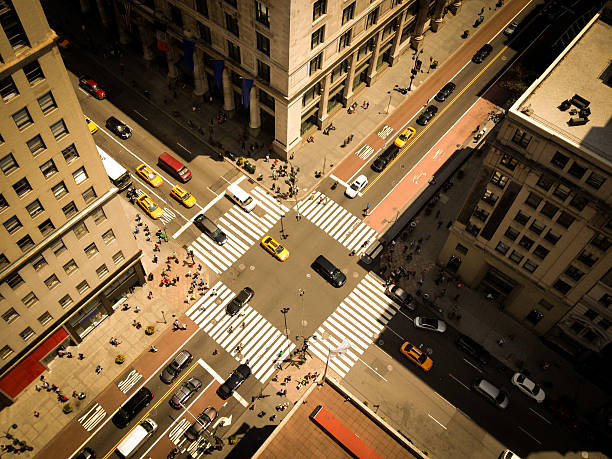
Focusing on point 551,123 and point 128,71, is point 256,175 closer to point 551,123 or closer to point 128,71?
point 128,71

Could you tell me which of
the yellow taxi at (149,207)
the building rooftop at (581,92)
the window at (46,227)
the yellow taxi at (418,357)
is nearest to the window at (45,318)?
the window at (46,227)

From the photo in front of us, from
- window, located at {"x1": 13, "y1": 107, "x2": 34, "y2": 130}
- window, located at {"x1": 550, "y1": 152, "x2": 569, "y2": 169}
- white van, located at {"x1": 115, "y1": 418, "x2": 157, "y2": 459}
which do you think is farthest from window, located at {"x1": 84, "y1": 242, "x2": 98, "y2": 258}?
window, located at {"x1": 550, "y1": 152, "x2": 569, "y2": 169}

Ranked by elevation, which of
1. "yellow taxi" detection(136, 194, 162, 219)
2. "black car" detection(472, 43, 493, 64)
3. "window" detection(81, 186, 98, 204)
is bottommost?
"window" detection(81, 186, 98, 204)

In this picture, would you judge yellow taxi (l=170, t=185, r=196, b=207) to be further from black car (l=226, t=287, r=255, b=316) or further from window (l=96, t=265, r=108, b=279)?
window (l=96, t=265, r=108, b=279)

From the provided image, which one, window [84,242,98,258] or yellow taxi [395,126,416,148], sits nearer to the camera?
window [84,242,98,258]

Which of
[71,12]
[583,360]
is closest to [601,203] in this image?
[583,360]
